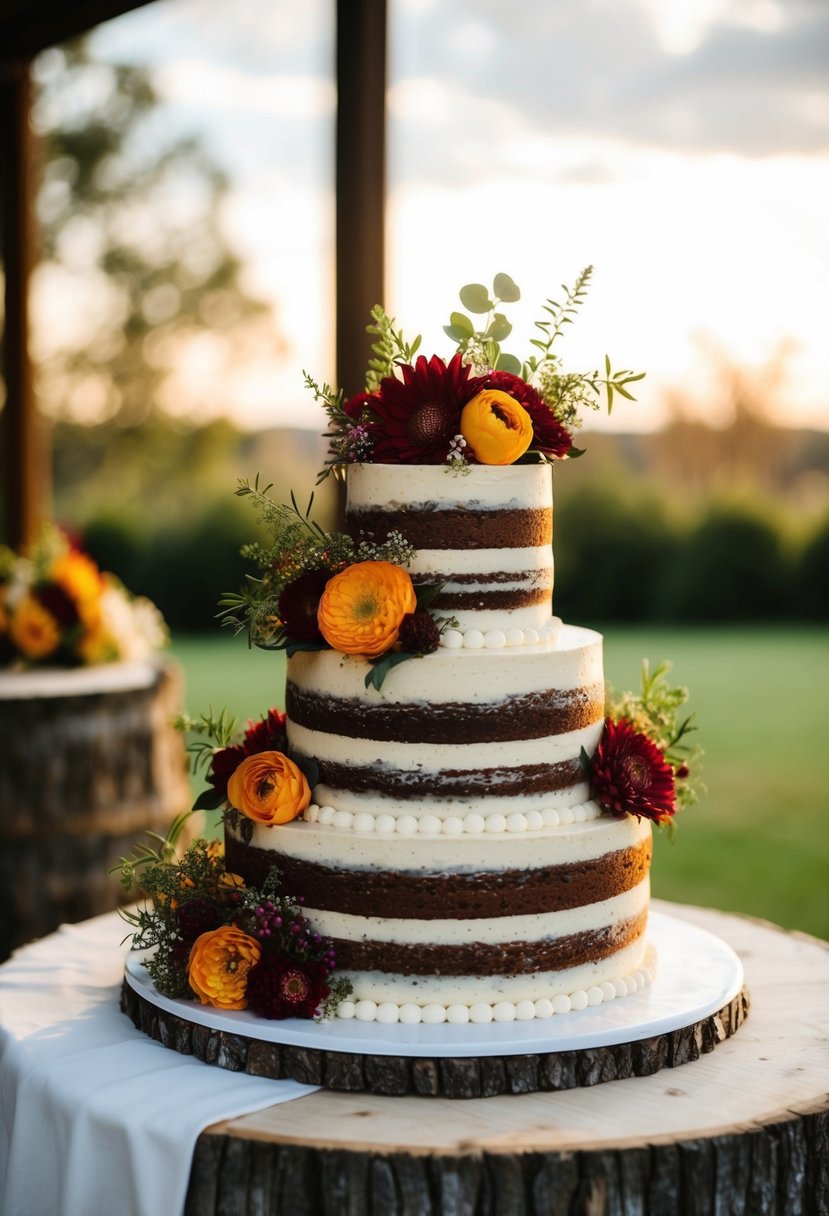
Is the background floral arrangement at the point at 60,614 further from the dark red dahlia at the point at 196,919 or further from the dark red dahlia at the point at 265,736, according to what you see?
the dark red dahlia at the point at 196,919

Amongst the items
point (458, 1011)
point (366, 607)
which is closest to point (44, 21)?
point (366, 607)

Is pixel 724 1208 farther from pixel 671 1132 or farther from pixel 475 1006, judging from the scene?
pixel 475 1006

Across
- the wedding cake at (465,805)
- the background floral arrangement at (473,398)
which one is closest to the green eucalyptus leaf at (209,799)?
the wedding cake at (465,805)

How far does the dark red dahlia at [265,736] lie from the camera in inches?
89.7

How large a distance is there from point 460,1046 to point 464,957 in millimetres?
158

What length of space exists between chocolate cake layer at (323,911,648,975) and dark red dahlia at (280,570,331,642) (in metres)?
0.49

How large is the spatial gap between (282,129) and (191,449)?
356 centimetres

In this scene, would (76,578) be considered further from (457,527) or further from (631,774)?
(631,774)

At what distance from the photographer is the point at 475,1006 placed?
78.4 inches

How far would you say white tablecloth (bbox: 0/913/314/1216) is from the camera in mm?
1781

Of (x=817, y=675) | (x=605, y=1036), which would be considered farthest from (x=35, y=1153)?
(x=817, y=675)

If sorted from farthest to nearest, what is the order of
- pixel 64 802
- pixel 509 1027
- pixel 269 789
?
pixel 64 802 → pixel 269 789 → pixel 509 1027

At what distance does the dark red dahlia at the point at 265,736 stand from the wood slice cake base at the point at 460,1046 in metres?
0.45

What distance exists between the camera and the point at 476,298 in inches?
87.9
